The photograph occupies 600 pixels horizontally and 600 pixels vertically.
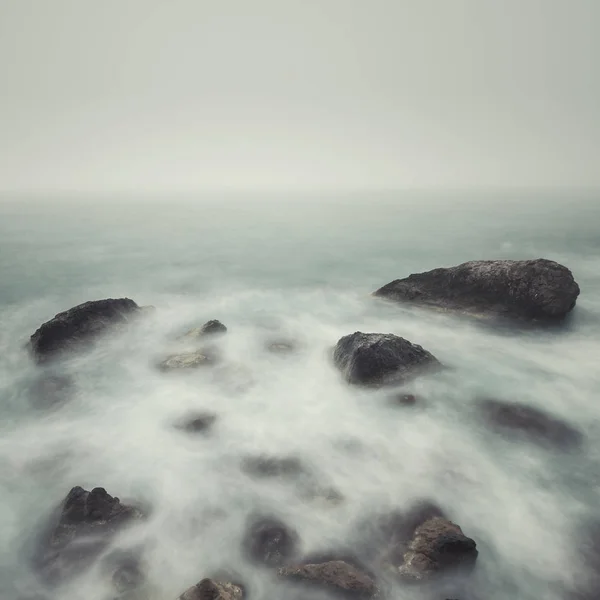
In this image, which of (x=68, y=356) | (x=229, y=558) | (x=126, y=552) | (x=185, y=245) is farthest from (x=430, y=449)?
(x=185, y=245)

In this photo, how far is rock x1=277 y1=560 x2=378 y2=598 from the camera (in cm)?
664

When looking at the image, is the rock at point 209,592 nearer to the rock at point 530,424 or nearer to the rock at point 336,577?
the rock at point 336,577

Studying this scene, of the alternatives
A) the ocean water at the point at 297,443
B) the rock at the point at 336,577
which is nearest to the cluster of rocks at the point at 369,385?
the rock at the point at 336,577

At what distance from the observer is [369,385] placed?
1289 centimetres

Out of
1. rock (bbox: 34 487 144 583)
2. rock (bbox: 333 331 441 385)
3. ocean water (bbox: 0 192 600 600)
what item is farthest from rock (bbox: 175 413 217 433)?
rock (bbox: 333 331 441 385)

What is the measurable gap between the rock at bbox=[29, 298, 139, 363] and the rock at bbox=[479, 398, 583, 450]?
47.8ft

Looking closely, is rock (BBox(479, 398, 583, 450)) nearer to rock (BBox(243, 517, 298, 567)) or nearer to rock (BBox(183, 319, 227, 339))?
rock (BBox(243, 517, 298, 567))

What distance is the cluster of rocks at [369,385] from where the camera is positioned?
7020 millimetres

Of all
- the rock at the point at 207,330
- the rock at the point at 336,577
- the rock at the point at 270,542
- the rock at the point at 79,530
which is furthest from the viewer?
the rock at the point at 207,330

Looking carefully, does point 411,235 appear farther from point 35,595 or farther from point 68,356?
point 35,595

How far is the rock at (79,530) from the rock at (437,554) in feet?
17.5

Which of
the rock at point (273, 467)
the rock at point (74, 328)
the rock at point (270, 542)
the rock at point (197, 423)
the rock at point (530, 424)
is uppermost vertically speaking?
the rock at point (74, 328)

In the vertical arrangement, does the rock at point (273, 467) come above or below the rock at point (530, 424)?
below

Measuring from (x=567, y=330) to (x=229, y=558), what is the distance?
53.0ft
